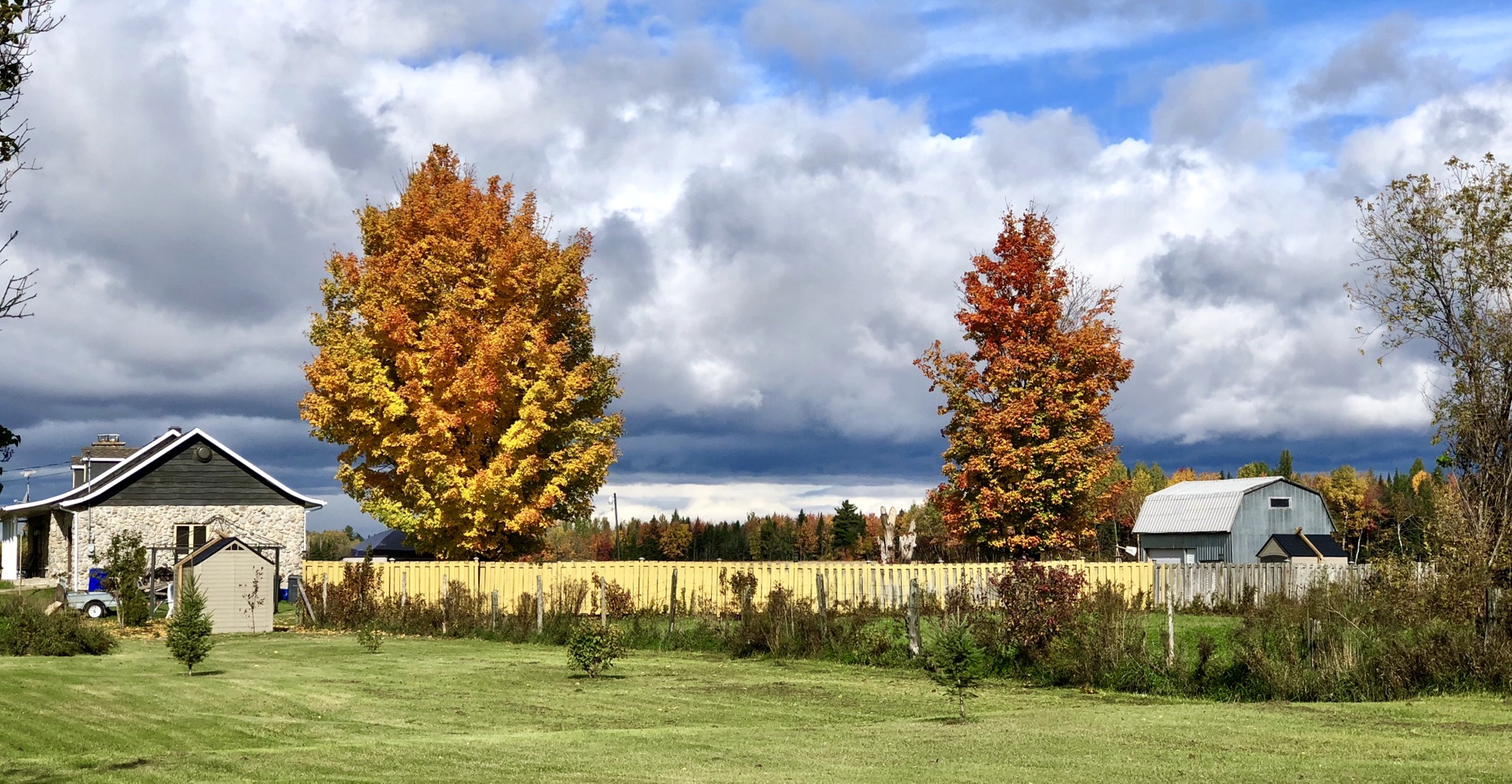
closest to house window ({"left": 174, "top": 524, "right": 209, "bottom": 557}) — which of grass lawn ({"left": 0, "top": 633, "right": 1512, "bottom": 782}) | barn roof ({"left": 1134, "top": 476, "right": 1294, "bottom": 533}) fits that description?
grass lawn ({"left": 0, "top": 633, "right": 1512, "bottom": 782})

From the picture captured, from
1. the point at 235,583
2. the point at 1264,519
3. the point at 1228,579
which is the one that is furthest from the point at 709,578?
the point at 1264,519

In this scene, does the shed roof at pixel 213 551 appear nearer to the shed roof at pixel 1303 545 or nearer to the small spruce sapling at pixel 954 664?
the small spruce sapling at pixel 954 664

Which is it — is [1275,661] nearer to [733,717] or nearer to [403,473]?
[733,717]

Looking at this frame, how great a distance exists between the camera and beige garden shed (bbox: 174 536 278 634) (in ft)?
113

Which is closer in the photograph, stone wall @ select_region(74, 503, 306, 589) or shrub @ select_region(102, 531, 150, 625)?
shrub @ select_region(102, 531, 150, 625)

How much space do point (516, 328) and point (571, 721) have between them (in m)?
19.4

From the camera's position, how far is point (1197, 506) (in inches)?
2906

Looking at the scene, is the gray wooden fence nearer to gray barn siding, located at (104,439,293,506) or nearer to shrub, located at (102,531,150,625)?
shrub, located at (102,531,150,625)

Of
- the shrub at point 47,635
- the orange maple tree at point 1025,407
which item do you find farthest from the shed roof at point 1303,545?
the shrub at point 47,635

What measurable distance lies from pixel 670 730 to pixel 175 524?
119 ft

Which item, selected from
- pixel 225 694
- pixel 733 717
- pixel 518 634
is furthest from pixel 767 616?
pixel 225 694

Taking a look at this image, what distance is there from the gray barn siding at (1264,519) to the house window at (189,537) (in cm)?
5091

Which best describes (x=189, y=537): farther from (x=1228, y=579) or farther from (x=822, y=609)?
(x=1228, y=579)

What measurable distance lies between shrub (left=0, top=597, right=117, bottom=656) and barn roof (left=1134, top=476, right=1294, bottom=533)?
191 feet
